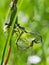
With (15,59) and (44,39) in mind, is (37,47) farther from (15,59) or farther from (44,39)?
(15,59)

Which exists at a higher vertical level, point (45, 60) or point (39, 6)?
point (39, 6)

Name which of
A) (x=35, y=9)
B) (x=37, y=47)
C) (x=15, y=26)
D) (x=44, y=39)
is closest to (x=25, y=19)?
(x=35, y=9)

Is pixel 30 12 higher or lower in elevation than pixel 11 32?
lower

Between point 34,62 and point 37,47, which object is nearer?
point 34,62

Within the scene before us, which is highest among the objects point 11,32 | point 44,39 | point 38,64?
point 11,32

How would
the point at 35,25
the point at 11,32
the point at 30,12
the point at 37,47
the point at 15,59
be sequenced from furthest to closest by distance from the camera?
1. the point at 30,12
2. the point at 35,25
3. the point at 37,47
4. the point at 15,59
5. the point at 11,32

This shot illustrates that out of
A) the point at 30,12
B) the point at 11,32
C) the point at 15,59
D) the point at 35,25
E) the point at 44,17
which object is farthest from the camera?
the point at 30,12

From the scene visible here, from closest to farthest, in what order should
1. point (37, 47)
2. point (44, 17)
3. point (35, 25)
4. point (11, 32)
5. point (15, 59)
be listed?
point (11, 32) < point (15, 59) < point (37, 47) < point (35, 25) < point (44, 17)

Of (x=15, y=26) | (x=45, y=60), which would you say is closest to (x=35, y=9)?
(x=45, y=60)

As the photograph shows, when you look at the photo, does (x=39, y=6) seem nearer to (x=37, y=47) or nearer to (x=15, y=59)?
Answer: (x=37, y=47)
